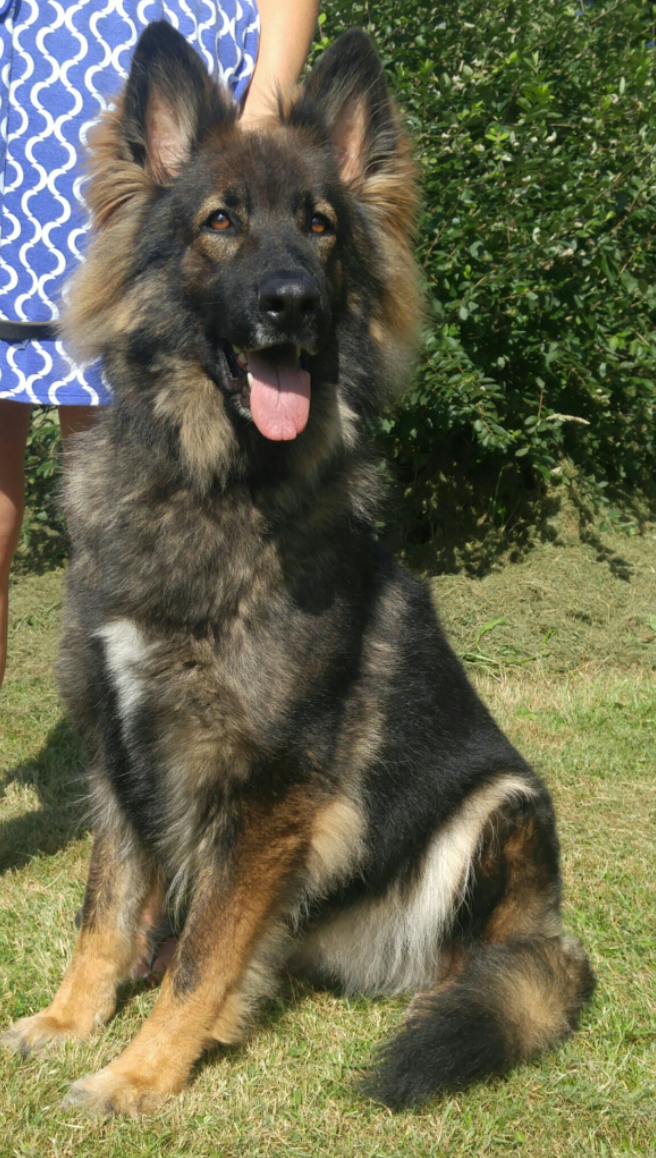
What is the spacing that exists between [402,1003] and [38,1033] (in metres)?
1.09

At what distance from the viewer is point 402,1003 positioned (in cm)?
312

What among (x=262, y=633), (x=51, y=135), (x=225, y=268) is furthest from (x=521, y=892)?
(x=51, y=135)

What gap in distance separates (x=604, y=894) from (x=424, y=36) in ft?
15.1

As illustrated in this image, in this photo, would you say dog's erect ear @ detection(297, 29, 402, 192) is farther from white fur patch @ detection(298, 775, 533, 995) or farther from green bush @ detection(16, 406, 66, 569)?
green bush @ detection(16, 406, 66, 569)

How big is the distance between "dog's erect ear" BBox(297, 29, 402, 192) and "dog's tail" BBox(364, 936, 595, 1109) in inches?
89.0

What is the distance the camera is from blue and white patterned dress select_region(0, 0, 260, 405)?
3.00 m

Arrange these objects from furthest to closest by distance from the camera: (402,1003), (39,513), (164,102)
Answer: (39,513), (402,1003), (164,102)

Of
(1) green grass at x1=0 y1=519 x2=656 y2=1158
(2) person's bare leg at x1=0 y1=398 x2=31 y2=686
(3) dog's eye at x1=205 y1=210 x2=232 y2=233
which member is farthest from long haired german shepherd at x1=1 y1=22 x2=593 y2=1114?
(2) person's bare leg at x1=0 y1=398 x2=31 y2=686

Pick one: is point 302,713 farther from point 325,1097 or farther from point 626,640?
point 626,640

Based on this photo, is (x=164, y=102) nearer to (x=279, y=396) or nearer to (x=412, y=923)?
(x=279, y=396)

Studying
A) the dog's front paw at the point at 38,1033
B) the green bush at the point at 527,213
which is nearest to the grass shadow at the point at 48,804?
the dog's front paw at the point at 38,1033

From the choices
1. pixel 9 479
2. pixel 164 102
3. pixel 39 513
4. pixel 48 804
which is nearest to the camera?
pixel 164 102

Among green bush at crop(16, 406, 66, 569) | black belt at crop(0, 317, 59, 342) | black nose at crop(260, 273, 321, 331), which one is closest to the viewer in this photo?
black nose at crop(260, 273, 321, 331)

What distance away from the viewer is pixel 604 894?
11.8 feet
